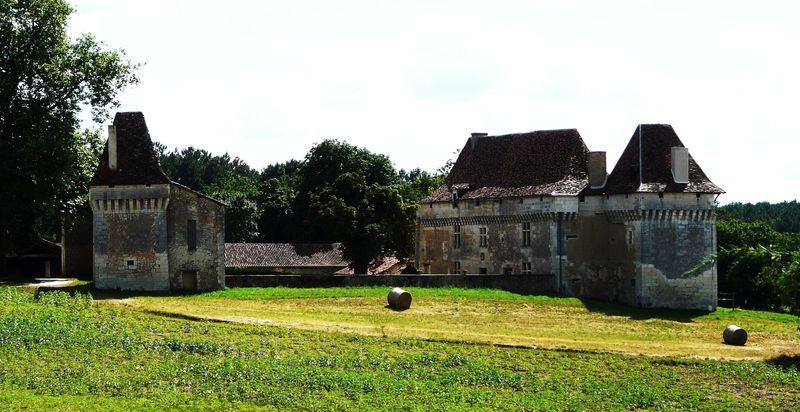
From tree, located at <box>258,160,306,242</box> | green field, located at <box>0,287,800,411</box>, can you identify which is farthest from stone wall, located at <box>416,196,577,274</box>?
tree, located at <box>258,160,306,242</box>

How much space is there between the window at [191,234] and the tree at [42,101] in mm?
6841

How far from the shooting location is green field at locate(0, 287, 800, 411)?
30688 mm

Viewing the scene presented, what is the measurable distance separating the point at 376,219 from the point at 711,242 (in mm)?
23399

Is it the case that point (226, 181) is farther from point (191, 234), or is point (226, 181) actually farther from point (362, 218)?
point (191, 234)

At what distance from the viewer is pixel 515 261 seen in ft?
221

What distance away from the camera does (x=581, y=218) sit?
65500 millimetres

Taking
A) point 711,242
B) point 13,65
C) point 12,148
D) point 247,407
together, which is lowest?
point 247,407

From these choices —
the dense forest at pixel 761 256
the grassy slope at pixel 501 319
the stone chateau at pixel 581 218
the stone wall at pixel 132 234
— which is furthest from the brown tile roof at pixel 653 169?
the stone wall at pixel 132 234

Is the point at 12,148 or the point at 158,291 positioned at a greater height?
the point at 12,148

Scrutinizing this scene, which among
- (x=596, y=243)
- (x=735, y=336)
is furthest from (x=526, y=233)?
(x=735, y=336)

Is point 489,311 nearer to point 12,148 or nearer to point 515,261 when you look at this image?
point 515,261

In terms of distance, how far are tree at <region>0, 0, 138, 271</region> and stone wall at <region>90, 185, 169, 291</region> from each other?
3.30 metres

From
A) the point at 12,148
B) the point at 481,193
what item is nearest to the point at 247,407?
the point at 12,148

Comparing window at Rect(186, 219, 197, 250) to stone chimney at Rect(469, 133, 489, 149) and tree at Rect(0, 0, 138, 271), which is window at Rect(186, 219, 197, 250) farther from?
stone chimney at Rect(469, 133, 489, 149)
